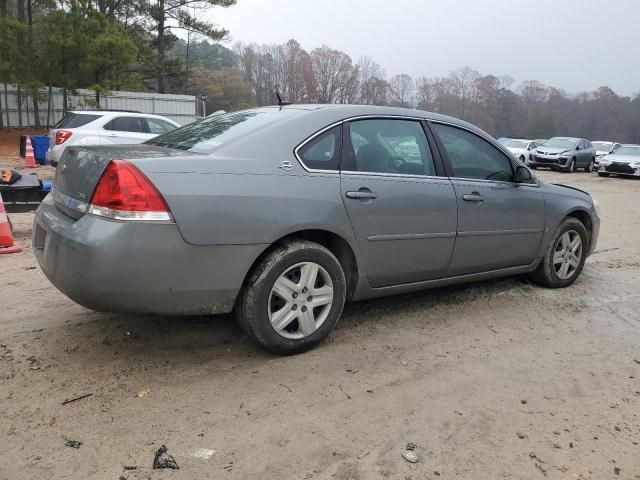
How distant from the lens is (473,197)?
405 cm

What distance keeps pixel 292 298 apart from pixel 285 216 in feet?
1.65

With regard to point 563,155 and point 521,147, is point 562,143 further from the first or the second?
point 521,147

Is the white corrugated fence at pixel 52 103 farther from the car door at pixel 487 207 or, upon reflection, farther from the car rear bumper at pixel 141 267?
the car rear bumper at pixel 141 267

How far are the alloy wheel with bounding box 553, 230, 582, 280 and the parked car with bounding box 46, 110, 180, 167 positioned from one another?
9.85 metres

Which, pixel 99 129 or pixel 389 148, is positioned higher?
pixel 389 148

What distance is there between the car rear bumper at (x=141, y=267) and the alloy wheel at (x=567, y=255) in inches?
123

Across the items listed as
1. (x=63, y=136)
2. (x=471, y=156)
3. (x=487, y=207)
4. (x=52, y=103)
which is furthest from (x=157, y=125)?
(x=52, y=103)

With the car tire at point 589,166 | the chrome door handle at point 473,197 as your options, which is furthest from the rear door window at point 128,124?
the car tire at point 589,166

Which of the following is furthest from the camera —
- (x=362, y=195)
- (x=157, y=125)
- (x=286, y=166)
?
(x=157, y=125)

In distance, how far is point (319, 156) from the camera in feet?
11.0

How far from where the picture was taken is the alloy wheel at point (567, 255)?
491 centimetres

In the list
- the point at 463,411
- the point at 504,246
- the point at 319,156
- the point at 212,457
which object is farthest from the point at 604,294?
the point at 212,457

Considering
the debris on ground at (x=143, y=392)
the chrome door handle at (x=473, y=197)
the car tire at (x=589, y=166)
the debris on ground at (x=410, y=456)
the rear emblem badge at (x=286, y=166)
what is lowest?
the debris on ground at (x=143, y=392)

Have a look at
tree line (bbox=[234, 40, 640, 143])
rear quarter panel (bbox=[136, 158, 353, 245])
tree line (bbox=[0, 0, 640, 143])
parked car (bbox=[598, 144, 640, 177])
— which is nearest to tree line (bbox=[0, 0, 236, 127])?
tree line (bbox=[0, 0, 640, 143])
